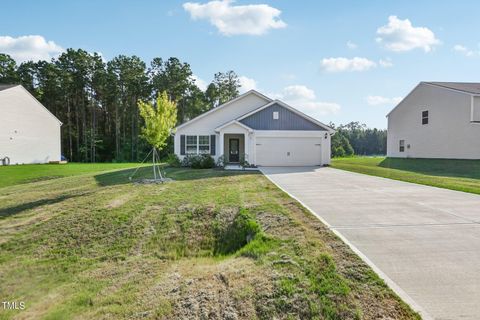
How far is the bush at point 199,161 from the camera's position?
19125 millimetres

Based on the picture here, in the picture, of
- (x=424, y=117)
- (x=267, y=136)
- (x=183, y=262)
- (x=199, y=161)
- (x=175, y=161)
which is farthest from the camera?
(x=424, y=117)

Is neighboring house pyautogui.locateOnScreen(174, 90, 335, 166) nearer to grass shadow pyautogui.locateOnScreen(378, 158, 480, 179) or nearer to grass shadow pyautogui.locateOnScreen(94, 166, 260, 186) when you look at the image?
grass shadow pyautogui.locateOnScreen(94, 166, 260, 186)

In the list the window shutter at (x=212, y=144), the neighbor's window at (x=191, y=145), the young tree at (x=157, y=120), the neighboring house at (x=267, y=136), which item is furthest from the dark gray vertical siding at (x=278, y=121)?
the young tree at (x=157, y=120)

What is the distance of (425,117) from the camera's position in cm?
2458

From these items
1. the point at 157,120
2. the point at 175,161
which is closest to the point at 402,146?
the point at 175,161

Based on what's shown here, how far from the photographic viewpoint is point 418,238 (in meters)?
5.11

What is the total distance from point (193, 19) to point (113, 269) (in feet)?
47.0

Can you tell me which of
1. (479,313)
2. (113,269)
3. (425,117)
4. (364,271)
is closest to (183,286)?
(113,269)

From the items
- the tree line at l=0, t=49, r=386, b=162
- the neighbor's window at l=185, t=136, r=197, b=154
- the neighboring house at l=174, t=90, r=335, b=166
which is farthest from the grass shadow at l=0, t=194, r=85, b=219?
the tree line at l=0, t=49, r=386, b=162

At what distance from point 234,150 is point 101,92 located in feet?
94.2

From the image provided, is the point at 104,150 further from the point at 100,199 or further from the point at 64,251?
the point at 64,251

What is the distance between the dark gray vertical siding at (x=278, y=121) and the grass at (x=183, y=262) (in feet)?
37.1

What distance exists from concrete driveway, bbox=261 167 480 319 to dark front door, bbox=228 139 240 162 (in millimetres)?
13092

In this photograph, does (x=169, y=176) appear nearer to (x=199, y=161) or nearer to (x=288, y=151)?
(x=199, y=161)
